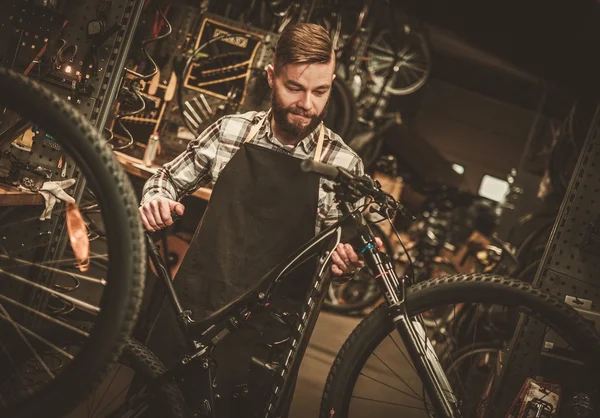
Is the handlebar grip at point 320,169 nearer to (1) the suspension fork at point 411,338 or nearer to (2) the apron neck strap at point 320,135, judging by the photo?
(1) the suspension fork at point 411,338

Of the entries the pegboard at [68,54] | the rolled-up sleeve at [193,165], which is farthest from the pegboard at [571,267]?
the pegboard at [68,54]

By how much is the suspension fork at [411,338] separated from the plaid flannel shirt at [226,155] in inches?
18.6

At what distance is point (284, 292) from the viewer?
1884mm

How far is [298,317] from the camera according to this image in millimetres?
1676

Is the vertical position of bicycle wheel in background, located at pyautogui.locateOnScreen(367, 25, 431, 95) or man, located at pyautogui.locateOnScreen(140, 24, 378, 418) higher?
bicycle wheel in background, located at pyautogui.locateOnScreen(367, 25, 431, 95)

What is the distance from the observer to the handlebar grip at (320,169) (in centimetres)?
150

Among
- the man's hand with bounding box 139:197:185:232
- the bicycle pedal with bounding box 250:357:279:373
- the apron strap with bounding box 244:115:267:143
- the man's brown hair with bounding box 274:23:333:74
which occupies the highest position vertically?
the man's brown hair with bounding box 274:23:333:74

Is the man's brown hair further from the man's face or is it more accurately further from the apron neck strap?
the apron neck strap

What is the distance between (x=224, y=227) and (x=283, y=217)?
0.22 meters

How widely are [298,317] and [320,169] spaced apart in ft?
1.62

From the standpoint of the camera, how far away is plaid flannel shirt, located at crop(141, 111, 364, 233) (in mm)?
2016

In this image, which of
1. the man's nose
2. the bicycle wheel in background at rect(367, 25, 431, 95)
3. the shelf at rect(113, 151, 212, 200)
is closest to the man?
the man's nose

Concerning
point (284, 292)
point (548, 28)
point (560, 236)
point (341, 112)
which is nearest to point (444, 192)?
point (548, 28)

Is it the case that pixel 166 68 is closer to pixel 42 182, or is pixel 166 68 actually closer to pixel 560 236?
pixel 42 182
